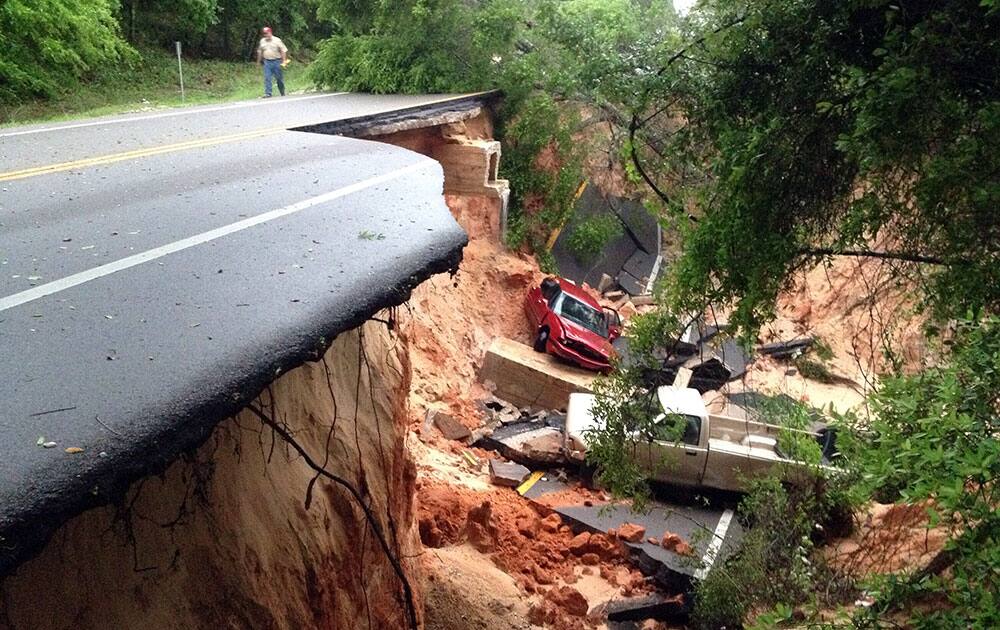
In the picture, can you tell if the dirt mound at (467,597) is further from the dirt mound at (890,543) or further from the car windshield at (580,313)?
the car windshield at (580,313)

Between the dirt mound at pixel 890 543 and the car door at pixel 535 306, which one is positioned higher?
the dirt mound at pixel 890 543

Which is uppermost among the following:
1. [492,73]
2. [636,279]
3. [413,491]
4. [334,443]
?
[492,73]

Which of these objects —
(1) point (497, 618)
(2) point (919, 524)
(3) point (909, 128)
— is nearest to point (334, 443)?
(1) point (497, 618)

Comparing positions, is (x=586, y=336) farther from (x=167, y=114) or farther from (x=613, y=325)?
(x=167, y=114)

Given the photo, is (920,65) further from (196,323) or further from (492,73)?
(492,73)

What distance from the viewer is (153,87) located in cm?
2559

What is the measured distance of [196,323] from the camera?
138 inches

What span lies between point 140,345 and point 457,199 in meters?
16.0

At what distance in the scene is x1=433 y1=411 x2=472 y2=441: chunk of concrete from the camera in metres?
14.4

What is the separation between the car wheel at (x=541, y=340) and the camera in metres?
17.3

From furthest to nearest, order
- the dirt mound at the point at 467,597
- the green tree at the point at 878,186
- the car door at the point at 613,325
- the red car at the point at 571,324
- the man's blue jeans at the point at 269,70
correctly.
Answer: the man's blue jeans at the point at 269,70, the car door at the point at 613,325, the red car at the point at 571,324, the dirt mound at the point at 467,597, the green tree at the point at 878,186

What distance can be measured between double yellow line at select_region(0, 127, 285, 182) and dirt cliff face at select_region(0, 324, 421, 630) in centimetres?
342

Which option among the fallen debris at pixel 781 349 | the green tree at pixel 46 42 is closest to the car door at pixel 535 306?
the fallen debris at pixel 781 349

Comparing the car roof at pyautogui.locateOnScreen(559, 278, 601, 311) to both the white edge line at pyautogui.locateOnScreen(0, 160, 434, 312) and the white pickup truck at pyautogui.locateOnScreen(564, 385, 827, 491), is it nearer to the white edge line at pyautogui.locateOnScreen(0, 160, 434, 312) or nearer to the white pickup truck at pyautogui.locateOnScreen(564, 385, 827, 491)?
the white pickup truck at pyautogui.locateOnScreen(564, 385, 827, 491)
